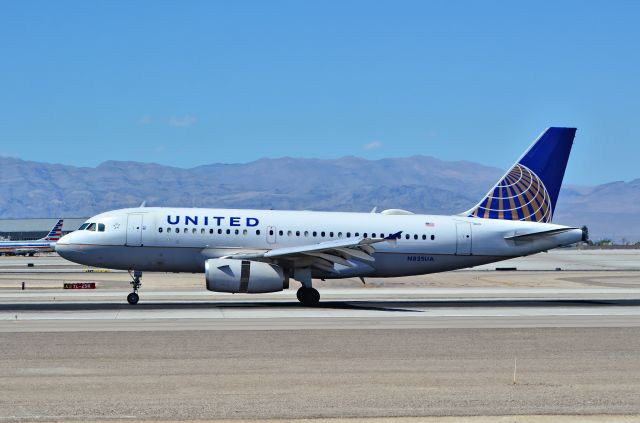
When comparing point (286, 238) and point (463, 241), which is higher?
point (463, 241)

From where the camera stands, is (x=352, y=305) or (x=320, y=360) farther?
(x=352, y=305)

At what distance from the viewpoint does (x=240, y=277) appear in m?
36.9

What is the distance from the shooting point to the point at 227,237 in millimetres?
39562

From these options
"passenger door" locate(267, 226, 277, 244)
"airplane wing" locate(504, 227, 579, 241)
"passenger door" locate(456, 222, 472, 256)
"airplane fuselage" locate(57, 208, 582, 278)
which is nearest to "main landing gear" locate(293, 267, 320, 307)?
"airplane fuselage" locate(57, 208, 582, 278)

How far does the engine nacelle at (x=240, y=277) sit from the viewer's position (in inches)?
1452

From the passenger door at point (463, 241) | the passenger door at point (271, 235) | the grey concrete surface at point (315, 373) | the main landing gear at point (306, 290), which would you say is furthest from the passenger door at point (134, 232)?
the passenger door at point (463, 241)

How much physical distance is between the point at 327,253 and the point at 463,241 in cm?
742

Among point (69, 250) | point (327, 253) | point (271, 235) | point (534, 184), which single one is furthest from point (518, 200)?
point (69, 250)

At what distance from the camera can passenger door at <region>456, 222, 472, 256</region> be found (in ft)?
139

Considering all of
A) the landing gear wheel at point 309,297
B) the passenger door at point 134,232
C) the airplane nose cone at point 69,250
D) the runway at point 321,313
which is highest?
the passenger door at point 134,232

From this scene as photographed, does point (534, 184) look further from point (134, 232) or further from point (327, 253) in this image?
point (134, 232)

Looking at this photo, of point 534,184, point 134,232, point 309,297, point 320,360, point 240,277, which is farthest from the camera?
point 534,184

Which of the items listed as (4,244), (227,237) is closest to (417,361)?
(227,237)

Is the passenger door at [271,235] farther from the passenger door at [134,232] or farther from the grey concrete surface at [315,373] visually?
the grey concrete surface at [315,373]
